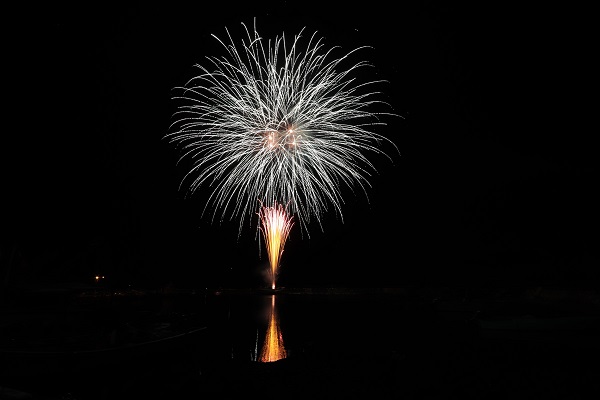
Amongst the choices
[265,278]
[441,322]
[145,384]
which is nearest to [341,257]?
[265,278]

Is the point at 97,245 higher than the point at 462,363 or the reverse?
higher

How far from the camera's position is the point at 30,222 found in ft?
110

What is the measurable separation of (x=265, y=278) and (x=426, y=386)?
1969 inches

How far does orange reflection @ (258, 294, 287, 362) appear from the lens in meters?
22.3

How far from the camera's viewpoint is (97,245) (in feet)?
150

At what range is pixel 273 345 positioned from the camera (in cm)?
2572

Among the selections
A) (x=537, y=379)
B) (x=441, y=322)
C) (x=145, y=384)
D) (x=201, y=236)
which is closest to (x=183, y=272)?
(x=201, y=236)

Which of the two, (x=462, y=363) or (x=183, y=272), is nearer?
(x=462, y=363)

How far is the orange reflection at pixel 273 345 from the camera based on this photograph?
22266 millimetres

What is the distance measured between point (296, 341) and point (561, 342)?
15.7 metres

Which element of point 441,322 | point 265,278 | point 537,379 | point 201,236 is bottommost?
point 537,379

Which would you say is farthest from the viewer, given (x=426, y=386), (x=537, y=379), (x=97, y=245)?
(x=97, y=245)

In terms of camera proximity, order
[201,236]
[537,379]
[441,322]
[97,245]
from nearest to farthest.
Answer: [537,379] < [441,322] < [97,245] < [201,236]

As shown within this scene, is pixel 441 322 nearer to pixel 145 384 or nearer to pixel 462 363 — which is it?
pixel 462 363
